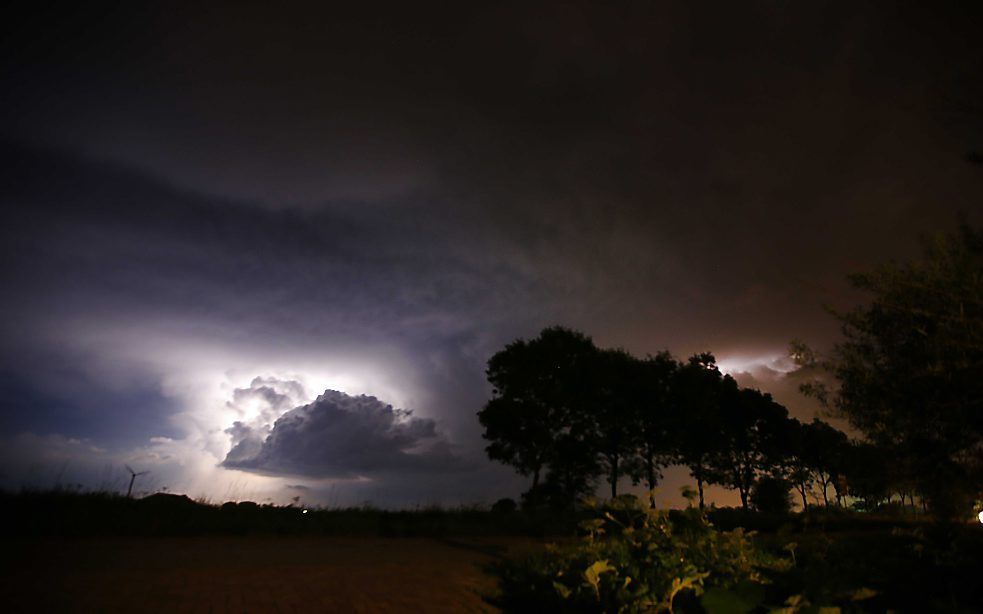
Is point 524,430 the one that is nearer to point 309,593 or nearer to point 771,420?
point 771,420

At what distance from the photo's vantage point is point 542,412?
3183 cm

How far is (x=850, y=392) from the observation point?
12719 mm

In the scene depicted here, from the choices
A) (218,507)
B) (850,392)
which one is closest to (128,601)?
(218,507)


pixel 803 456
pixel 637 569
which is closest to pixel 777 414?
pixel 803 456

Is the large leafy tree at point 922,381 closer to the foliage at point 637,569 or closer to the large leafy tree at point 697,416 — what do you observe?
the foliage at point 637,569

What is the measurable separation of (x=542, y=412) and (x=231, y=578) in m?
26.2

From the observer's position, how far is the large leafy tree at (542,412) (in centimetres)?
3152

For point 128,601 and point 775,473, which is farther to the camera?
point 775,473

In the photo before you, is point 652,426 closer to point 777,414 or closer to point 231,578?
point 777,414

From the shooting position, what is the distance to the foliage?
17.1 ft

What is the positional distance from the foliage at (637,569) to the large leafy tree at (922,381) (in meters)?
5.01

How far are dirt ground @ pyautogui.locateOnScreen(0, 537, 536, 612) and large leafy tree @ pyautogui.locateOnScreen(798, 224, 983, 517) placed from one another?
8487 mm

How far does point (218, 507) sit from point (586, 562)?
12.0 meters

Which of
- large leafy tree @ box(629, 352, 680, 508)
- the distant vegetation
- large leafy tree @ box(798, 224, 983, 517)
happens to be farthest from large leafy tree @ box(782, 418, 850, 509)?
large leafy tree @ box(798, 224, 983, 517)
